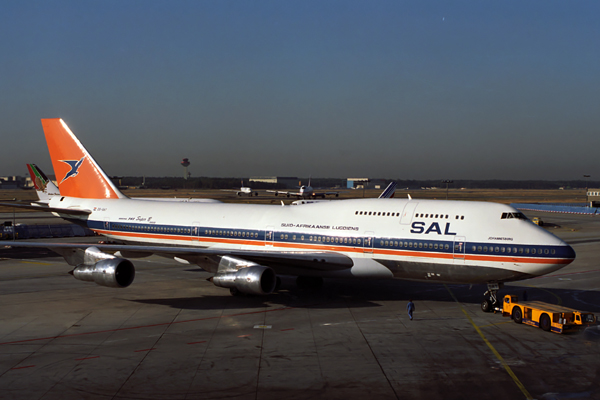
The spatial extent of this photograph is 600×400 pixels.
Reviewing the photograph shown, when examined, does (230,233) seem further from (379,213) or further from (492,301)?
(492,301)

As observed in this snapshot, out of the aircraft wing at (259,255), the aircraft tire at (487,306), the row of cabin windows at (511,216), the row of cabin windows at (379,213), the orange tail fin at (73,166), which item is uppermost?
the orange tail fin at (73,166)

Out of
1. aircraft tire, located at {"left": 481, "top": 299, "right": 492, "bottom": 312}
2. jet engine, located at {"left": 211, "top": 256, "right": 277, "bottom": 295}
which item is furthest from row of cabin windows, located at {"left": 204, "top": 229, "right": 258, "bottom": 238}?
aircraft tire, located at {"left": 481, "top": 299, "right": 492, "bottom": 312}

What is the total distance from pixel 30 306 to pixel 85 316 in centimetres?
413

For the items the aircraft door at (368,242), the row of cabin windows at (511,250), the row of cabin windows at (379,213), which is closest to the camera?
the row of cabin windows at (511,250)

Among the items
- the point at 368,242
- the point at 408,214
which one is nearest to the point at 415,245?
the point at 408,214

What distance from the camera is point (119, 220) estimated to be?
114 feet

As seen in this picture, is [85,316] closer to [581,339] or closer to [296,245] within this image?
[296,245]

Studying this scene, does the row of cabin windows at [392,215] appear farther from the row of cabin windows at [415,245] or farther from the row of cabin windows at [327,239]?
the row of cabin windows at [327,239]

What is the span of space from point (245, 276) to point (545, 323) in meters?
13.9

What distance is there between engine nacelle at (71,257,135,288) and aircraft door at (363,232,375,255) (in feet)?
39.4

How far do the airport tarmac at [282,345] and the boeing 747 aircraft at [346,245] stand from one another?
194 centimetres

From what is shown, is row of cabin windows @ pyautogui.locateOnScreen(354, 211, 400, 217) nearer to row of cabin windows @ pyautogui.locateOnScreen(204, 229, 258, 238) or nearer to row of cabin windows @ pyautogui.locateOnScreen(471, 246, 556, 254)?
row of cabin windows @ pyautogui.locateOnScreen(471, 246, 556, 254)

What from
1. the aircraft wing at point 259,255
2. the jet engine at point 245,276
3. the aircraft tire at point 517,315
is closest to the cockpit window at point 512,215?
the aircraft tire at point 517,315

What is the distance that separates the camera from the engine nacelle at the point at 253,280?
24750 mm
